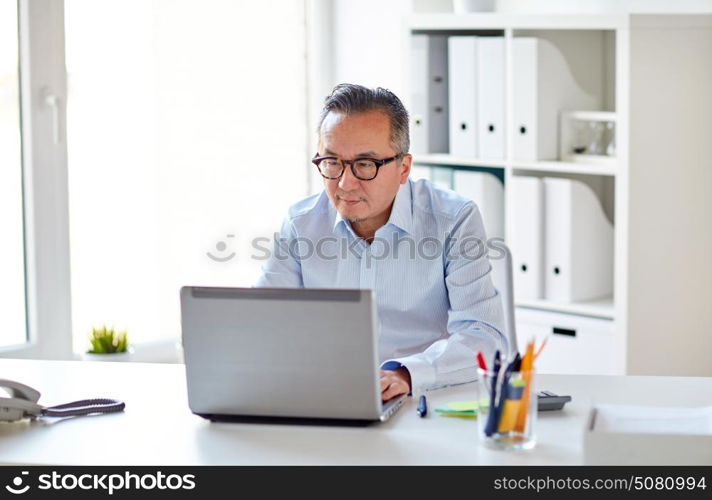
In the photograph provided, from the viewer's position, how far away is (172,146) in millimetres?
4086

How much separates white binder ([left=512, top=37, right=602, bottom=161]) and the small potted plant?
4.60 ft

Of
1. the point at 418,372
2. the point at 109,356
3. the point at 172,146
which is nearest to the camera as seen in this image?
the point at 418,372

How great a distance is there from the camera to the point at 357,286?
247 centimetres

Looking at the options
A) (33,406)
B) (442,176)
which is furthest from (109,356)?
(33,406)

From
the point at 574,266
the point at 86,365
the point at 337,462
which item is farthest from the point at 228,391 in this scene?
the point at 574,266

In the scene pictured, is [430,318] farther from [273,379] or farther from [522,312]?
[522,312]

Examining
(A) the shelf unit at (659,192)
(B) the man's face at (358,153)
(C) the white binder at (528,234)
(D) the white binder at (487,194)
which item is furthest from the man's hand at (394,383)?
(D) the white binder at (487,194)

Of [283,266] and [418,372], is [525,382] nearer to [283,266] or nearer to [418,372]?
[418,372]

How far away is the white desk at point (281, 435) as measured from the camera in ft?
5.50

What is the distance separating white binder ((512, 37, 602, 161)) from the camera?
11.4ft

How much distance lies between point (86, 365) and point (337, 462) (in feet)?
2.74

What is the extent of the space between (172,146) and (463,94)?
1097 millimetres
